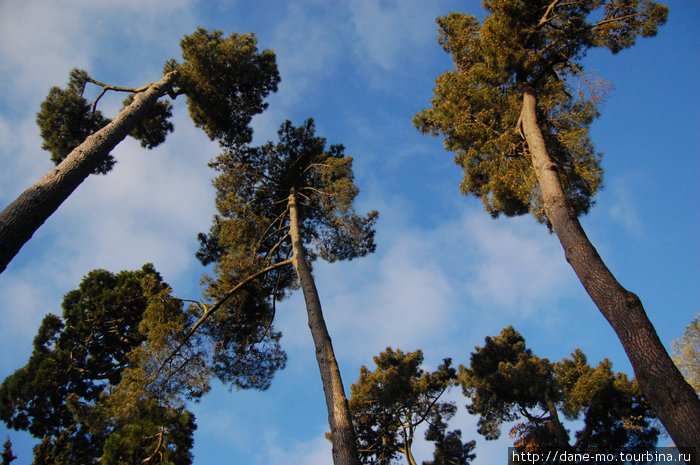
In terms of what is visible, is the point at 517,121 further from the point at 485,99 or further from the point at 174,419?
the point at 174,419

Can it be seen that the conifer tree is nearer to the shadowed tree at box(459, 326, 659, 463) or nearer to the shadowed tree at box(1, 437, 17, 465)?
the shadowed tree at box(1, 437, 17, 465)

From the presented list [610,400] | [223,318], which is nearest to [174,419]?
[223,318]

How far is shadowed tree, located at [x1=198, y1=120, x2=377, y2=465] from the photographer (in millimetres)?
9977

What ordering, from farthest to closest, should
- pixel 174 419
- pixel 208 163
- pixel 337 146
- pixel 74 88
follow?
1. pixel 337 146
2. pixel 208 163
3. pixel 74 88
4. pixel 174 419

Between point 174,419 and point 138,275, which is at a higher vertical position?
point 138,275

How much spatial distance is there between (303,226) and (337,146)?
324 cm

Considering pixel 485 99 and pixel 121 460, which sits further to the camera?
pixel 485 99

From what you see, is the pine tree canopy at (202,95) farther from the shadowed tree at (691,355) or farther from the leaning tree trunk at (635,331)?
the shadowed tree at (691,355)

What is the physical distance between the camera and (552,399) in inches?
596

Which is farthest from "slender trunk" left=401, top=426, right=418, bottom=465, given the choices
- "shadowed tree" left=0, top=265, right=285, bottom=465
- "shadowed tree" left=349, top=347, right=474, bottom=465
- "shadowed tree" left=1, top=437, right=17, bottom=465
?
"shadowed tree" left=1, top=437, right=17, bottom=465

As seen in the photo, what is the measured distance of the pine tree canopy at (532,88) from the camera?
904 cm

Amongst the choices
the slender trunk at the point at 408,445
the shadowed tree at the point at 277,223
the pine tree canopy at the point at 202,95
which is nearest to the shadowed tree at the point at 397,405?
the slender trunk at the point at 408,445

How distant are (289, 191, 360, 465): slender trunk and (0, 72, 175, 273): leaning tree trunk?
4.63 meters

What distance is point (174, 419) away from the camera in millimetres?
7426
